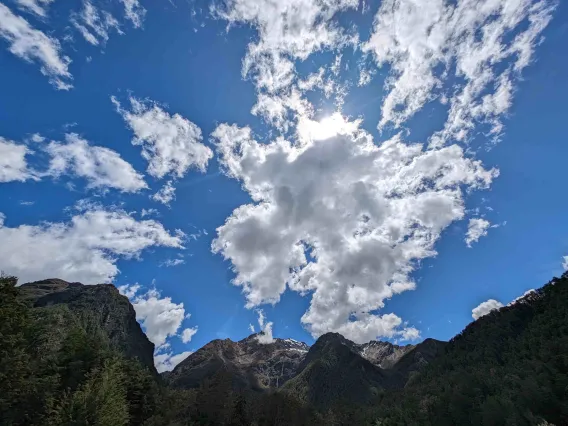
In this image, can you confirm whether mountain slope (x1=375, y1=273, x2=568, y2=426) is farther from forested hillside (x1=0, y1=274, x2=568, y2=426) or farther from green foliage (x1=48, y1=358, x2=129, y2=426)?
green foliage (x1=48, y1=358, x2=129, y2=426)

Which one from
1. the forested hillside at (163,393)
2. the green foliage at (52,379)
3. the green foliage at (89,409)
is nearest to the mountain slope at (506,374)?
the forested hillside at (163,393)

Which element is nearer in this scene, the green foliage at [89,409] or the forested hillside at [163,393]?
the green foliage at [89,409]

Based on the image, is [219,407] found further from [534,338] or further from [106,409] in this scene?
[534,338]

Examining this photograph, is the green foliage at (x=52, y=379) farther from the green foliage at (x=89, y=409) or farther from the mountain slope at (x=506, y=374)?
the mountain slope at (x=506, y=374)

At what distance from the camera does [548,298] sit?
143375 mm

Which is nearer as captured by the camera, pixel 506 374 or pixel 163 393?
pixel 163 393

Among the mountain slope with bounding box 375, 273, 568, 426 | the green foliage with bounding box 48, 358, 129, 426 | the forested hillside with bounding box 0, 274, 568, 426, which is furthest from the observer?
the mountain slope with bounding box 375, 273, 568, 426

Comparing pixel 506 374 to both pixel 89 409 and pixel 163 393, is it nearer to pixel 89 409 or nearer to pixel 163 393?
pixel 163 393

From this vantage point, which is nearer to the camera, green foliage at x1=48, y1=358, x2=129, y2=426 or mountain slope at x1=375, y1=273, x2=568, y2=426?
green foliage at x1=48, y1=358, x2=129, y2=426

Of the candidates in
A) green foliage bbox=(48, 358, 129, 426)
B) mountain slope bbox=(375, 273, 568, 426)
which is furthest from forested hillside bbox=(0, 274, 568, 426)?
mountain slope bbox=(375, 273, 568, 426)

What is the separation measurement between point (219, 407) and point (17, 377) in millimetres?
39718

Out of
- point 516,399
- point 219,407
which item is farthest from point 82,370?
point 516,399

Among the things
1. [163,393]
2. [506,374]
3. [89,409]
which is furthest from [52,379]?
[506,374]

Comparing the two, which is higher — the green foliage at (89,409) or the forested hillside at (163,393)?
the forested hillside at (163,393)
